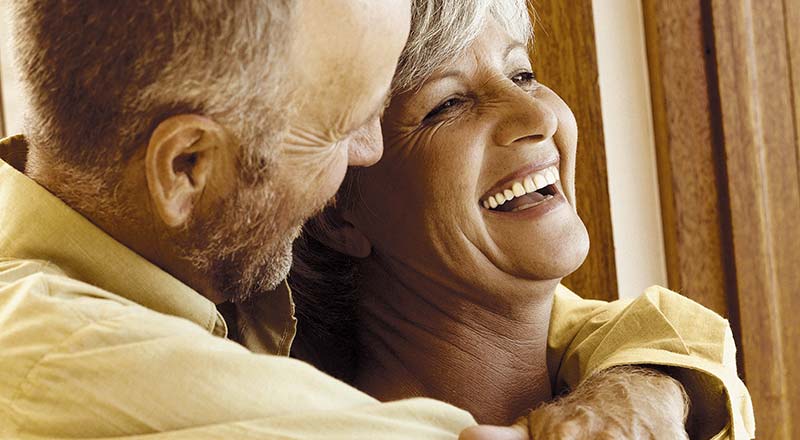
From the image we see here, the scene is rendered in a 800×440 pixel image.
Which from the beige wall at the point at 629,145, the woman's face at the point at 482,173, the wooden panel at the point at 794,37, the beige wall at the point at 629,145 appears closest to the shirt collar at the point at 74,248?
the woman's face at the point at 482,173

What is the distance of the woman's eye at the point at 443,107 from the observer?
142 cm

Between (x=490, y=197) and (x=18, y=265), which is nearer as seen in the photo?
(x=18, y=265)

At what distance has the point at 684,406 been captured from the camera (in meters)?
1.38

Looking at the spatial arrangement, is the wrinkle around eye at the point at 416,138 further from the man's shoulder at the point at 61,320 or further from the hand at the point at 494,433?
the man's shoulder at the point at 61,320

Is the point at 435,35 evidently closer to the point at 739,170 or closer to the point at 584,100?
the point at 584,100

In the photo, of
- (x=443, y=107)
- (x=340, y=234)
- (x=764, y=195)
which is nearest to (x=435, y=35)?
(x=443, y=107)

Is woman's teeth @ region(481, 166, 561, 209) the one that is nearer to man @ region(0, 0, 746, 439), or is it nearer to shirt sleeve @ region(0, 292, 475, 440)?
man @ region(0, 0, 746, 439)

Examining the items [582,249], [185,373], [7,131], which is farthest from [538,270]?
[7,131]

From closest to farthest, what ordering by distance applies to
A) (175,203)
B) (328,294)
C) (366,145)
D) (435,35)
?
(175,203) → (366,145) → (435,35) → (328,294)

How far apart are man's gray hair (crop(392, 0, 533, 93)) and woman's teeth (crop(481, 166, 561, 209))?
0.64 ft

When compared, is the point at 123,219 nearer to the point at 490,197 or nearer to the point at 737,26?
the point at 490,197

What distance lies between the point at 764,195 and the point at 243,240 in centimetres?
141

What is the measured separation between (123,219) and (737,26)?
1.47 meters

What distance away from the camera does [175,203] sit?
1.01 m
